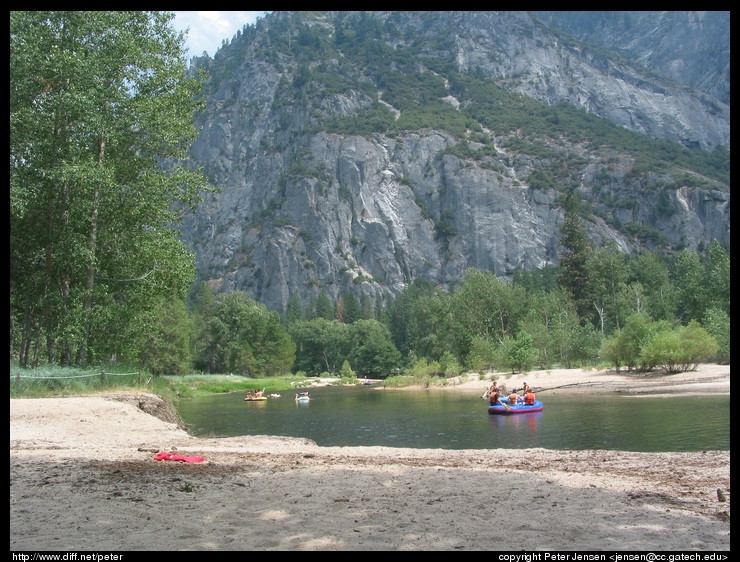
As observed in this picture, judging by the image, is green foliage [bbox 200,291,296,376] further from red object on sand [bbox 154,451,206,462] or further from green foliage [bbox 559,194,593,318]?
red object on sand [bbox 154,451,206,462]

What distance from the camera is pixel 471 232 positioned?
17475 cm

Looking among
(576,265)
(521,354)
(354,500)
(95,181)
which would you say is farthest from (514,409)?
(576,265)

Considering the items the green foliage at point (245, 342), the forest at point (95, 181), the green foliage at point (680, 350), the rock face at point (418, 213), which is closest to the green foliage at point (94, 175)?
the forest at point (95, 181)

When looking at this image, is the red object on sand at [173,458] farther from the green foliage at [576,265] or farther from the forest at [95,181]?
the green foliage at [576,265]

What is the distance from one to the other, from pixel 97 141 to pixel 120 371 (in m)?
8.59

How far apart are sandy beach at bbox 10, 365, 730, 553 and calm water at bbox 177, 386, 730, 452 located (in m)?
4.36

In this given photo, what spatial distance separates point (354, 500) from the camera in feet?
25.2

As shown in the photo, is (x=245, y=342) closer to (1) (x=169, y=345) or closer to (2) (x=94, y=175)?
(1) (x=169, y=345)

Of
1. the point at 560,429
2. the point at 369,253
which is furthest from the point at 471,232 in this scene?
the point at 560,429

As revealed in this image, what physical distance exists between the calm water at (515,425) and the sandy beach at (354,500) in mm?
4363

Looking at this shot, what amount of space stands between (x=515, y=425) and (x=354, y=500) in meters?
16.9

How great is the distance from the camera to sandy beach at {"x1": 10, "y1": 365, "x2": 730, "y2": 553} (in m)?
5.79

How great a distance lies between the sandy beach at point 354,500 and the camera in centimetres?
579
